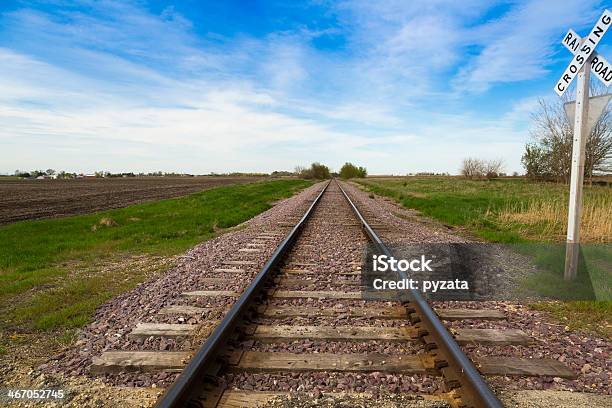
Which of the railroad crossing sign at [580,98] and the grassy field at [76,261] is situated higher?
the railroad crossing sign at [580,98]

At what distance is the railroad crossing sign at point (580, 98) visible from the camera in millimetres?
5203

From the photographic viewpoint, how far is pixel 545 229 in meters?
10.7

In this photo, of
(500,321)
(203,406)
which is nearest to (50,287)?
(203,406)

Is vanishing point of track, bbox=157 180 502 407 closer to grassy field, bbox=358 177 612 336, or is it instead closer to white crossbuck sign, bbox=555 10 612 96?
grassy field, bbox=358 177 612 336

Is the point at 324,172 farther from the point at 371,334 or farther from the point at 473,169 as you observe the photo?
the point at 371,334

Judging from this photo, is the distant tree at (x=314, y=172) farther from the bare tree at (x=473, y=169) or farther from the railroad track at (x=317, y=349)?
the railroad track at (x=317, y=349)

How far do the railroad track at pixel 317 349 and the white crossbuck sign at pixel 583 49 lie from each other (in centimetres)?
346

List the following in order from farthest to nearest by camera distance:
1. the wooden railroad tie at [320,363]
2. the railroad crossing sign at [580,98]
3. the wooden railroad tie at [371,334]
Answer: the railroad crossing sign at [580,98]
the wooden railroad tie at [371,334]
the wooden railroad tie at [320,363]

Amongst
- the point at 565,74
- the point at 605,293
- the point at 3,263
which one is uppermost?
the point at 565,74

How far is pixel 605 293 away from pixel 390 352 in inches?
148

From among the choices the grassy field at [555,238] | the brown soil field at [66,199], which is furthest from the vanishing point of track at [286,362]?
the brown soil field at [66,199]

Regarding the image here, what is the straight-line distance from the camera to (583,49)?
5340mm

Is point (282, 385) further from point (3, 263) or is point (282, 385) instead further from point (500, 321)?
point (3, 263)

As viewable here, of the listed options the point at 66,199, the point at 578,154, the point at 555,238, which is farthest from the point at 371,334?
the point at 66,199
